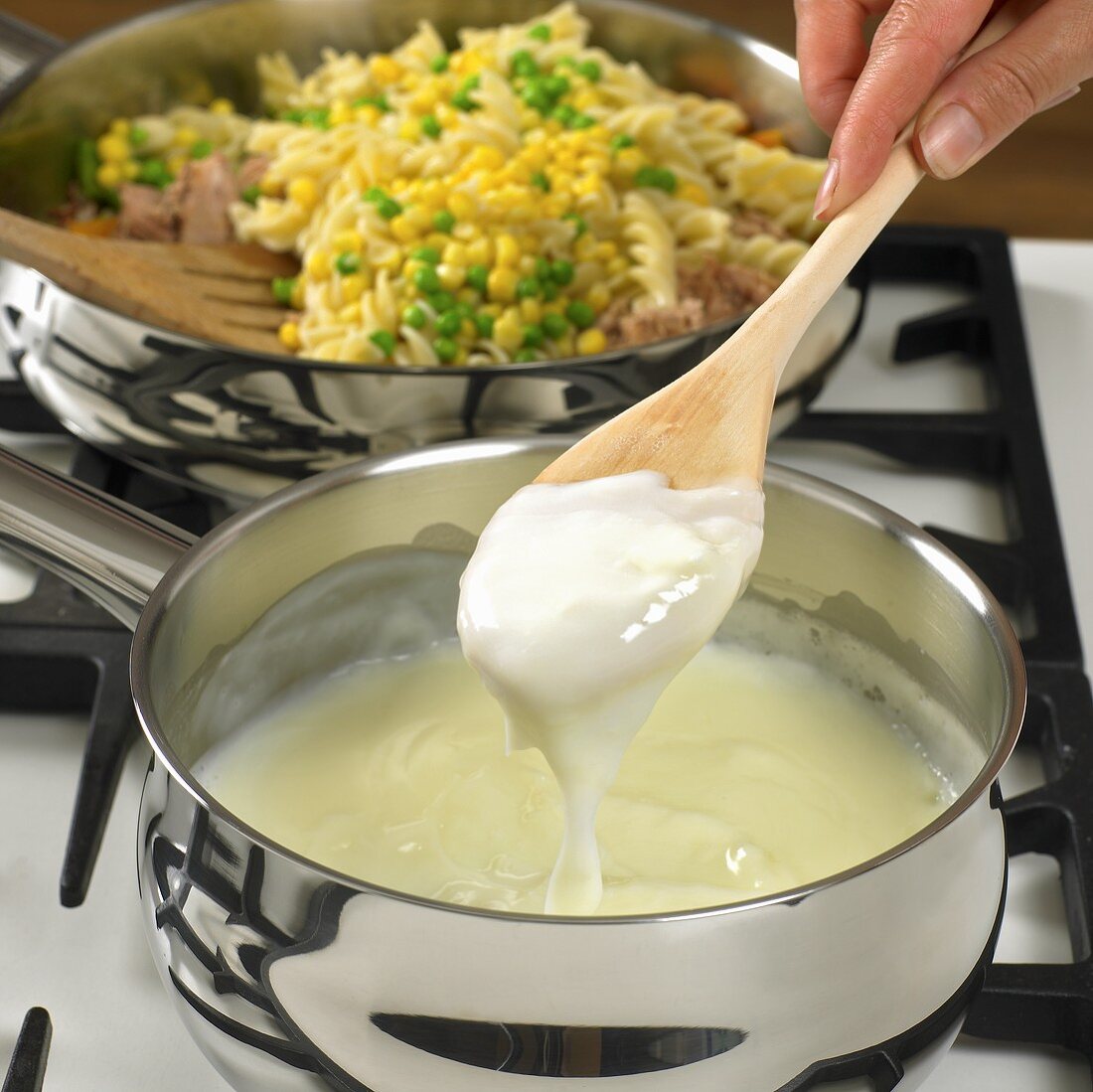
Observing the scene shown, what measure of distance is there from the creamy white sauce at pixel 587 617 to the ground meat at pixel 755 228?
91 centimetres

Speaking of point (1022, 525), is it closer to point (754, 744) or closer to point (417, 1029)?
point (754, 744)

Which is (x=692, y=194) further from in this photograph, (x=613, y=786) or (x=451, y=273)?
(x=613, y=786)

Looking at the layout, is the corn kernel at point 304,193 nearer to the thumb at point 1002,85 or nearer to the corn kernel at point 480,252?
the corn kernel at point 480,252

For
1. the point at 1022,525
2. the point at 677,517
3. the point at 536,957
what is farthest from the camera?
the point at 1022,525

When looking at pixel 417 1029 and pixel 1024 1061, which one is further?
pixel 1024 1061

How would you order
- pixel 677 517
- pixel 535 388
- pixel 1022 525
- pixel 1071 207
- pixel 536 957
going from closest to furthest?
pixel 536 957 < pixel 677 517 < pixel 535 388 < pixel 1022 525 < pixel 1071 207

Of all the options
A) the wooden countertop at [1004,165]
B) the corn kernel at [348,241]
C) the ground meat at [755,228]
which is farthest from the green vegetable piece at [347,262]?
the wooden countertop at [1004,165]

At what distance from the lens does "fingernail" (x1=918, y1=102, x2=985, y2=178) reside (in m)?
1.07

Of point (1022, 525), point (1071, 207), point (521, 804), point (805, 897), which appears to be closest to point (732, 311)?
point (1022, 525)

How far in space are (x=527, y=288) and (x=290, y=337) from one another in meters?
0.27

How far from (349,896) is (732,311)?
1063 millimetres

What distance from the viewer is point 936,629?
3.35 ft

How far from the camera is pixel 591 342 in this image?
159 cm

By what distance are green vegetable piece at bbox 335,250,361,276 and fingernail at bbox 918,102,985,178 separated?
27.3 inches
